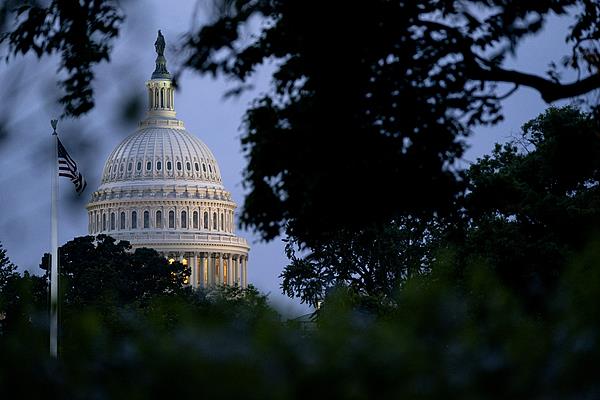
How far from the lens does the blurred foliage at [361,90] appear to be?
18.8m

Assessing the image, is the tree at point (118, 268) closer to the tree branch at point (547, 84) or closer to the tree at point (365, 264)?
the tree at point (365, 264)

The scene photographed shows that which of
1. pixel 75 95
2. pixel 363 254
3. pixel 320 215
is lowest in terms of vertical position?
pixel 320 215

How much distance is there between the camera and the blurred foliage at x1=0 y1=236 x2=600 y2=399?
29.5 ft

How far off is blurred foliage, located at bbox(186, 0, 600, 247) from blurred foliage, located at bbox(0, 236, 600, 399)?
7613mm

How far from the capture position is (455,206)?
23422mm

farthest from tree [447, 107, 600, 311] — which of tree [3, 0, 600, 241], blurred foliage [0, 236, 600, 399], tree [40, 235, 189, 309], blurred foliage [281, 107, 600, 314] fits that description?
tree [40, 235, 189, 309]

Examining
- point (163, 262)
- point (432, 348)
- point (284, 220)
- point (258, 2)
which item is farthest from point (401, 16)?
point (163, 262)

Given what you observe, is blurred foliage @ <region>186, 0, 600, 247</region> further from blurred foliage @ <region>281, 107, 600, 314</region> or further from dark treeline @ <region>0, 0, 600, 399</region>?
blurred foliage @ <region>281, 107, 600, 314</region>

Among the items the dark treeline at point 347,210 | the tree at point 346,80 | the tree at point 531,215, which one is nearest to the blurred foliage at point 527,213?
the tree at point 531,215

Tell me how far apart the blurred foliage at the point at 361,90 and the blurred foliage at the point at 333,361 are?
761 centimetres

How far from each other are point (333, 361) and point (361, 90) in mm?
10234

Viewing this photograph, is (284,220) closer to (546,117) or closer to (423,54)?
(423,54)

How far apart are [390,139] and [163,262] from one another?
406 ft

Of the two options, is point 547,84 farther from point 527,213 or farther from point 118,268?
point 118,268
